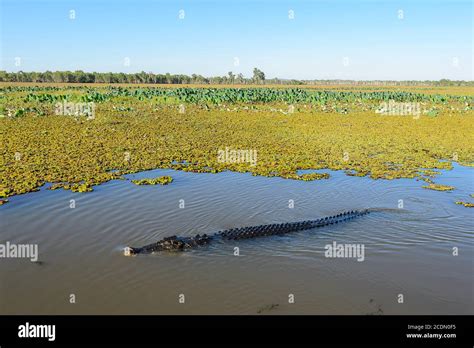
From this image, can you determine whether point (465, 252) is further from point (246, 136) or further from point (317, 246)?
point (246, 136)

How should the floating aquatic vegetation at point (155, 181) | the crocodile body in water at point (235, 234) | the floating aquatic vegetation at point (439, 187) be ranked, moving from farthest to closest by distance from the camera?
the floating aquatic vegetation at point (439, 187) < the floating aquatic vegetation at point (155, 181) < the crocodile body in water at point (235, 234)

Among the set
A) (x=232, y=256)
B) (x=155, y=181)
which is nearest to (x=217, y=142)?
(x=155, y=181)

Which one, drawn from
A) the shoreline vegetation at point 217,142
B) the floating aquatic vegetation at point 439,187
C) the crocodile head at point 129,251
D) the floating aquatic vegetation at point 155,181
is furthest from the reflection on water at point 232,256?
the shoreline vegetation at point 217,142

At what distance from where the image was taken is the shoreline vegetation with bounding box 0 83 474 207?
1418 cm

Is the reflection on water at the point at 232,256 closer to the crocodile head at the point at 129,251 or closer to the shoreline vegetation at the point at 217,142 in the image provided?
the crocodile head at the point at 129,251

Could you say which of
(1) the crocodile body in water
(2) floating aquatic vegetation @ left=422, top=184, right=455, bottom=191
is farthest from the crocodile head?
(2) floating aquatic vegetation @ left=422, top=184, right=455, bottom=191

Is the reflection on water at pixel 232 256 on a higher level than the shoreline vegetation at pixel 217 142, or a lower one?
lower

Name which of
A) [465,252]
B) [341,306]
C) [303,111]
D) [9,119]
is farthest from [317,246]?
[303,111]

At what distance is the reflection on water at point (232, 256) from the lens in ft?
20.6

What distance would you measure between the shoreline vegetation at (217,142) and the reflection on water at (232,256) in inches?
86.2

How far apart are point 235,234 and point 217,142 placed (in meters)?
11.7

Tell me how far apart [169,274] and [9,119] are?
76.8ft

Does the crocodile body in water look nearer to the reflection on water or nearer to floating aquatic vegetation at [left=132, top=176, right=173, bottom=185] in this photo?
the reflection on water

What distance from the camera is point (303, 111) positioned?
35750mm
